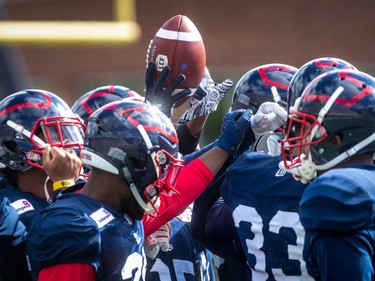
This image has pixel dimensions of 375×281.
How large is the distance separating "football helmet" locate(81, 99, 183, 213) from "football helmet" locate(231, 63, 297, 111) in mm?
956

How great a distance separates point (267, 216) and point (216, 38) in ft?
41.3

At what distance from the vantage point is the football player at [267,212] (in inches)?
133

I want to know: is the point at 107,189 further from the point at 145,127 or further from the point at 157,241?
the point at 157,241

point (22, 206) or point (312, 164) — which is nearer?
point (312, 164)

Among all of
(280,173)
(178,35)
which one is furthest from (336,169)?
(178,35)

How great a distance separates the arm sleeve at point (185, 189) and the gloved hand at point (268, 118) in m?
0.29

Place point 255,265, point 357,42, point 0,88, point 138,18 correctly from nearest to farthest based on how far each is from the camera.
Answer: point 255,265 → point 0,88 → point 357,42 → point 138,18

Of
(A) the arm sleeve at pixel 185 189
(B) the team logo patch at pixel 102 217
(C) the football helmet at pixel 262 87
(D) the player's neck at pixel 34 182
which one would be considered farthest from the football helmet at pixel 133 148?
(C) the football helmet at pixel 262 87

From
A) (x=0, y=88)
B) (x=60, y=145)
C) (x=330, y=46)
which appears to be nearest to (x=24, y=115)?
(x=60, y=145)

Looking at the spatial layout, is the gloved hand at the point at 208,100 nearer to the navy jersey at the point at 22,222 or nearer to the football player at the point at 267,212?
the football player at the point at 267,212

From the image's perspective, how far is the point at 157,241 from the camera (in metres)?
4.02

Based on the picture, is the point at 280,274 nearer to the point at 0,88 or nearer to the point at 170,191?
the point at 170,191

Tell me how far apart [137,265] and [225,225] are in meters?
0.66

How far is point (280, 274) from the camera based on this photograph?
3443 mm
